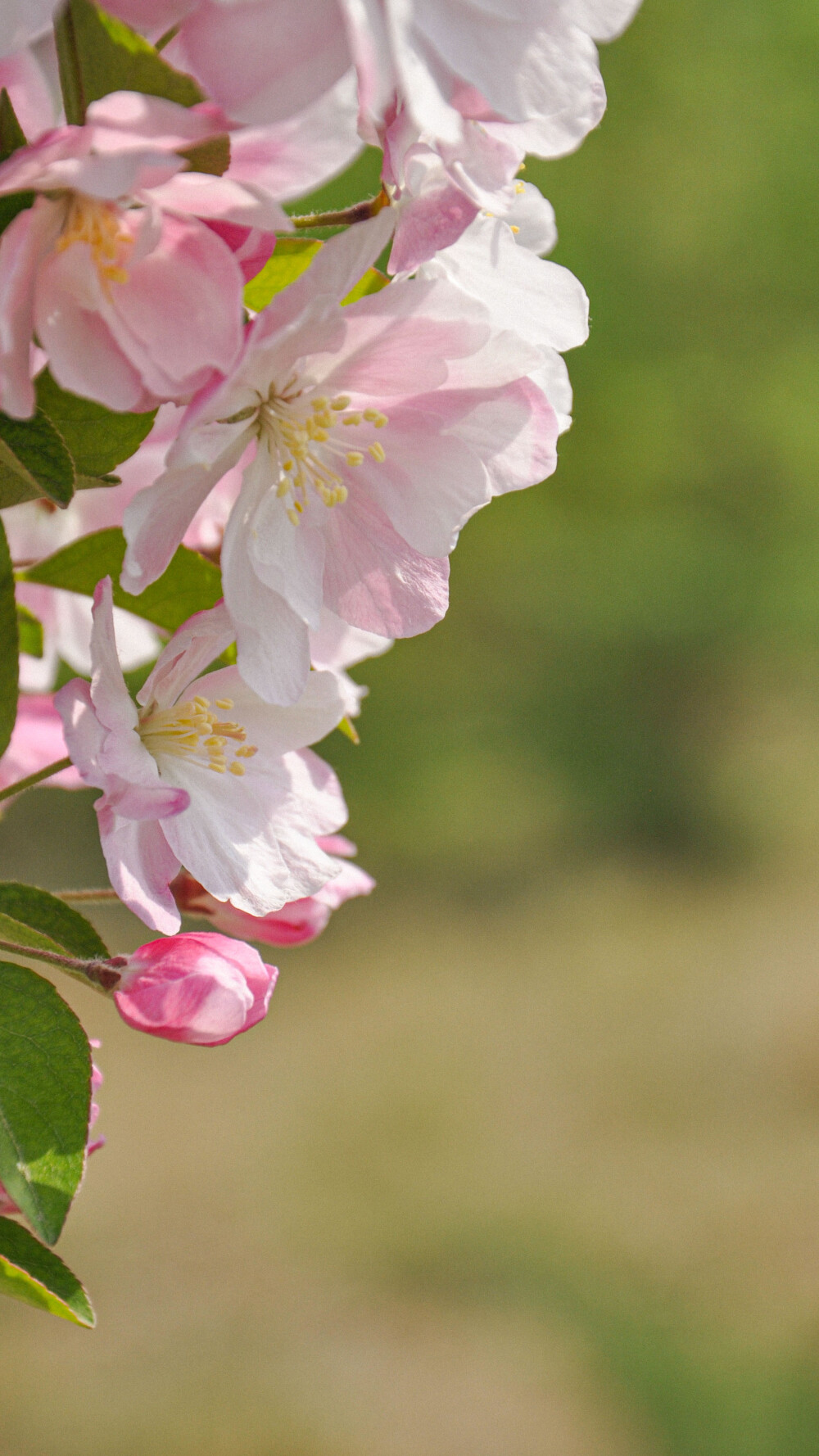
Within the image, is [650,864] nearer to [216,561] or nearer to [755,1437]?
[755,1437]

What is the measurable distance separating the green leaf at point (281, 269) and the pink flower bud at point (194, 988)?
0.57ft

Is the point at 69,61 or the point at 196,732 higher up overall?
the point at 69,61

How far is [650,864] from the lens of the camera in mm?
5258

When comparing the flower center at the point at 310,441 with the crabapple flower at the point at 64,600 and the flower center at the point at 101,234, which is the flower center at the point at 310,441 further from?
the crabapple flower at the point at 64,600

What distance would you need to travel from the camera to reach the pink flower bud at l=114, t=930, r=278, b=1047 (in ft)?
1.26

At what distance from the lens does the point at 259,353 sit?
1.05 feet

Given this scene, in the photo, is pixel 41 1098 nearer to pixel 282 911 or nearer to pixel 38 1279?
pixel 38 1279

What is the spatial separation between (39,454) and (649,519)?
5.26m

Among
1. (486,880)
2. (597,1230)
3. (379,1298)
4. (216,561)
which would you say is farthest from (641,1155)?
(216,561)

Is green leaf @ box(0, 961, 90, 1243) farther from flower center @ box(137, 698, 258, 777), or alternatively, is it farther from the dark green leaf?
the dark green leaf

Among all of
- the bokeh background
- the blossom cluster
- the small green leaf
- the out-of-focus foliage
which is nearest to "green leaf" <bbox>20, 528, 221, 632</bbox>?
the blossom cluster

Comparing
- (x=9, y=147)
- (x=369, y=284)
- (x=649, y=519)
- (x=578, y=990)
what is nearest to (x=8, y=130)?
(x=9, y=147)

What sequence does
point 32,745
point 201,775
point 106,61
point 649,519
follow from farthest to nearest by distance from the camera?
point 649,519 < point 32,745 < point 201,775 < point 106,61

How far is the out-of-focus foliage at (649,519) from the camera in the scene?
527cm
